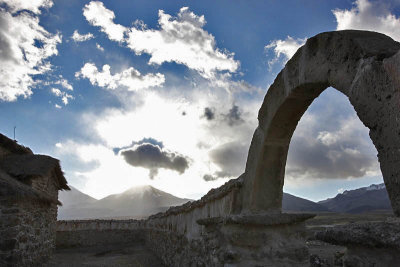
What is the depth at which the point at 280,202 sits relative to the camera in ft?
12.8

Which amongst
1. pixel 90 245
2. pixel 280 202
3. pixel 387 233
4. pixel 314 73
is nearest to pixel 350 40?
pixel 314 73

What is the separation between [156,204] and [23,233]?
97.6 metres

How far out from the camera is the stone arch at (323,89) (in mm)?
1729

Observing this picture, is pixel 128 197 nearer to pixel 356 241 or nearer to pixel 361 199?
pixel 361 199

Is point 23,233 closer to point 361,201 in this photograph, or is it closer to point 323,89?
point 323,89

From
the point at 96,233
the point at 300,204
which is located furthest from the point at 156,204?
the point at 96,233

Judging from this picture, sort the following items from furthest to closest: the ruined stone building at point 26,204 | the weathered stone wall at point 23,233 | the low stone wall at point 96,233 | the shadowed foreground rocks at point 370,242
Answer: the low stone wall at point 96,233 < the ruined stone building at point 26,204 < the weathered stone wall at point 23,233 < the shadowed foreground rocks at point 370,242

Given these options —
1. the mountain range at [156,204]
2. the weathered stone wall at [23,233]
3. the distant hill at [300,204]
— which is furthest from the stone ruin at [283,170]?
the distant hill at [300,204]

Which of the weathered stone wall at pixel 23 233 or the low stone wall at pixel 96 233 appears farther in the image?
the low stone wall at pixel 96 233

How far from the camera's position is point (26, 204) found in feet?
27.9

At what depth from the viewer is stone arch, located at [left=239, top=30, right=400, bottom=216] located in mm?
1729

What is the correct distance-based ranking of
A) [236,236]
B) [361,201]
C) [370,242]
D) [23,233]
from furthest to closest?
[361,201], [23,233], [236,236], [370,242]

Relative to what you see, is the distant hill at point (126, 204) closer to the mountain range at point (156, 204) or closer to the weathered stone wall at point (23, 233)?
the mountain range at point (156, 204)

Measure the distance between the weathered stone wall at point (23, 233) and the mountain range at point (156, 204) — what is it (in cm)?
3149
